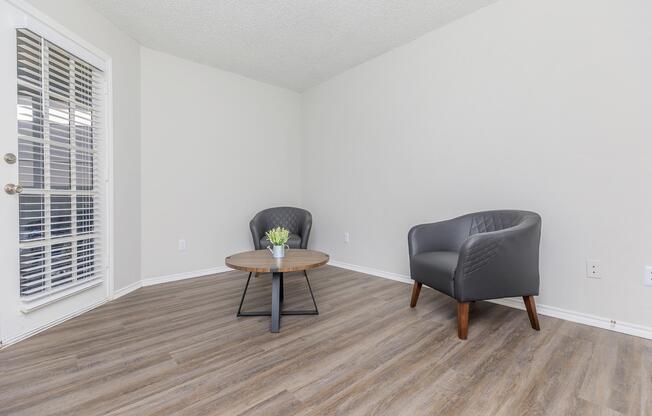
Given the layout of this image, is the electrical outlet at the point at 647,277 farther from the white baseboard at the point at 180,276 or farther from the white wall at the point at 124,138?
the white wall at the point at 124,138

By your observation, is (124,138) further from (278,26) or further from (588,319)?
(588,319)

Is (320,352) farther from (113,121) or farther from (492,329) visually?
(113,121)

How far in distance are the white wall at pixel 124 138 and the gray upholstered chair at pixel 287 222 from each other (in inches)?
46.1

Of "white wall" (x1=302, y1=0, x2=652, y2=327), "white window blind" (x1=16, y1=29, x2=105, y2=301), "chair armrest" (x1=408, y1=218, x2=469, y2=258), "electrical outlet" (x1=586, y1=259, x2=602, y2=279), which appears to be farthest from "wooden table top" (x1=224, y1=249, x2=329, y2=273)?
"electrical outlet" (x1=586, y1=259, x2=602, y2=279)

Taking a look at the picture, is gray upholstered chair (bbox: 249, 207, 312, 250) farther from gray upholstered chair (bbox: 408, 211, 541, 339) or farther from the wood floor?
gray upholstered chair (bbox: 408, 211, 541, 339)

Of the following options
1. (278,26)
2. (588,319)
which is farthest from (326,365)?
(278,26)

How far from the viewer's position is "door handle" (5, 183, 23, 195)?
1.75m

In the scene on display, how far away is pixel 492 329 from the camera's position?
197 centimetres

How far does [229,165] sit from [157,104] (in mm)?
962

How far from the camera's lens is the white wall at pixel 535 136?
1879mm

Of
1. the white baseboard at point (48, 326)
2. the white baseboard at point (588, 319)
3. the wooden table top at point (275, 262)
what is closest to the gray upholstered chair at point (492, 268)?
the white baseboard at point (588, 319)

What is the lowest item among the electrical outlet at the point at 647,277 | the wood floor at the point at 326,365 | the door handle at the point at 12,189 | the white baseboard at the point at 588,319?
the wood floor at the point at 326,365

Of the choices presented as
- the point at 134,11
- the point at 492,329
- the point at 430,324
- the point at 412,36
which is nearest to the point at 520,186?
the point at 492,329

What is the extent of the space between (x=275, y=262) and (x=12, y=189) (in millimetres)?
1613
